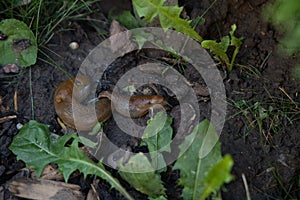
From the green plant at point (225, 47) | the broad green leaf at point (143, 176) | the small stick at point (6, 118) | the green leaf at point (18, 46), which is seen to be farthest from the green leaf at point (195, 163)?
the green leaf at point (18, 46)

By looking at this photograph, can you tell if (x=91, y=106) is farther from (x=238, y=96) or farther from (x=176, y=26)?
(x=238, y=96)

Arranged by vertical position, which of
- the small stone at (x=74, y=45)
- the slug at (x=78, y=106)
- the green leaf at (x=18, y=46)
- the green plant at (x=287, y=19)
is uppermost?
the green plant at (x=287, y=19)

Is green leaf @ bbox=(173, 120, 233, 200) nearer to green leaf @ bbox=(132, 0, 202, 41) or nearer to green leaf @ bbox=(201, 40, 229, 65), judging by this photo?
green leaf @ bbox=(201, 40, 229, 65)

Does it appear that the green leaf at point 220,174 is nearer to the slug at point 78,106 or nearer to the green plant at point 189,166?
the green plant at point 189,166

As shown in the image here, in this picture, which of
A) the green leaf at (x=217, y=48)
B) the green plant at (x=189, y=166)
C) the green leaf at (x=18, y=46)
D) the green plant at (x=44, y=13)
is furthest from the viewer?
the green plant at (x=44, y=13)

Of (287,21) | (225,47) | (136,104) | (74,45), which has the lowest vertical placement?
Result: (136,104)

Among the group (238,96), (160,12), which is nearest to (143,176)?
(238,96)

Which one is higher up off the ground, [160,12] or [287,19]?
[160,12]
